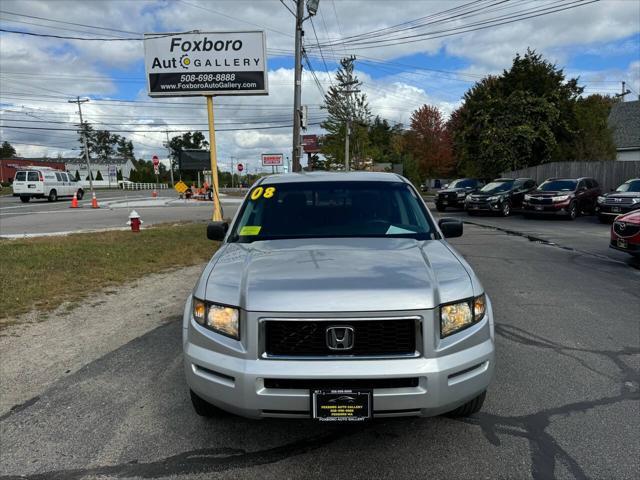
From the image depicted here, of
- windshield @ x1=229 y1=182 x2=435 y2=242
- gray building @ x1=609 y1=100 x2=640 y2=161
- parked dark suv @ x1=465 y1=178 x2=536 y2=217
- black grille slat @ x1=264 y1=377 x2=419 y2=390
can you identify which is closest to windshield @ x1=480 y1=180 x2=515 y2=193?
parked dark suv @ x1=465 y1=178 x2=536 y2=217

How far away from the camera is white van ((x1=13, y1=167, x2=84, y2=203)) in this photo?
31797 millimetres

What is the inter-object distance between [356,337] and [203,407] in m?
1.23

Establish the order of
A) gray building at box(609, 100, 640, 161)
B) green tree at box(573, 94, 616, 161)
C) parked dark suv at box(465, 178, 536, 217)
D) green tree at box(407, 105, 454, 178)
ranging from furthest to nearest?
green tree at box(407, 105, 454, 178)
gray building at box(609, 100, 640, 161)
green tree at box(573, 94, 616, 161)
parked dark suv at box(465, 178, 536, 217)


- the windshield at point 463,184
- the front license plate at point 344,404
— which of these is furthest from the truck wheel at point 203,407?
the windshield at point 463,184

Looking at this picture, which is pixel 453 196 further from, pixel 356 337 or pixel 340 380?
pixel 340 380

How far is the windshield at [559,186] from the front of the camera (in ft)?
66.0

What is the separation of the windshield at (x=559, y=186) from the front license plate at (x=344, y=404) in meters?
20.1

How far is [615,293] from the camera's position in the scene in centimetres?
698

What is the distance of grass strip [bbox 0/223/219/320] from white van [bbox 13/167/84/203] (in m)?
22.8

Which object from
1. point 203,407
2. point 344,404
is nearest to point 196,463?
point 203,407

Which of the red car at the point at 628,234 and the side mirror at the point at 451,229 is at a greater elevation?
the side mirror at the point at 451,229

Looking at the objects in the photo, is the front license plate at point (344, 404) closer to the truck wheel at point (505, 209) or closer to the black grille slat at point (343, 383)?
the black grille slat at point (343, 383)

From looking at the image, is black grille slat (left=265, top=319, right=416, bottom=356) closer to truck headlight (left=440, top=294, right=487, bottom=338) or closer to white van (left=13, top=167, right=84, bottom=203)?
truck headlight (left=440, top=294, right=487, bottom=338)

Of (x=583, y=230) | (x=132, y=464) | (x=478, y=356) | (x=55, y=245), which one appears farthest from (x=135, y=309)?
(x=583, y=230)
